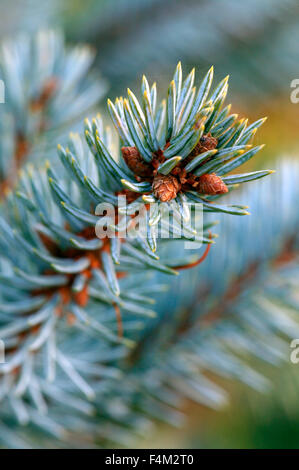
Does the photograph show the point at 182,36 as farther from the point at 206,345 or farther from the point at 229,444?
the point at 229,444

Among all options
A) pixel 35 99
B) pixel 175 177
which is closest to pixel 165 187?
pixel 175 177

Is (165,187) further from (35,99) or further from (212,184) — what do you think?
(35,99)

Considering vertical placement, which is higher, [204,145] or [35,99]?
[35,99]

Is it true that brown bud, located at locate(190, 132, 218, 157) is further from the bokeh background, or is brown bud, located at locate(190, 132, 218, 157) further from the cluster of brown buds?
the bokeh background

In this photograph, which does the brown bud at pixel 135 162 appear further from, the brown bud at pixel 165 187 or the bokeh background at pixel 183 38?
the bokeh background at pixel 183 38

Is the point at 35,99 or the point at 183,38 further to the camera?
the point at 183,38

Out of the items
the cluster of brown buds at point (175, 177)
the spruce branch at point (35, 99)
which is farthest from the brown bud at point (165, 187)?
the spruce branch at point (35, 99)

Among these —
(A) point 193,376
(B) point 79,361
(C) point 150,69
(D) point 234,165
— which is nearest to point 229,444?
(A) point 193,376
